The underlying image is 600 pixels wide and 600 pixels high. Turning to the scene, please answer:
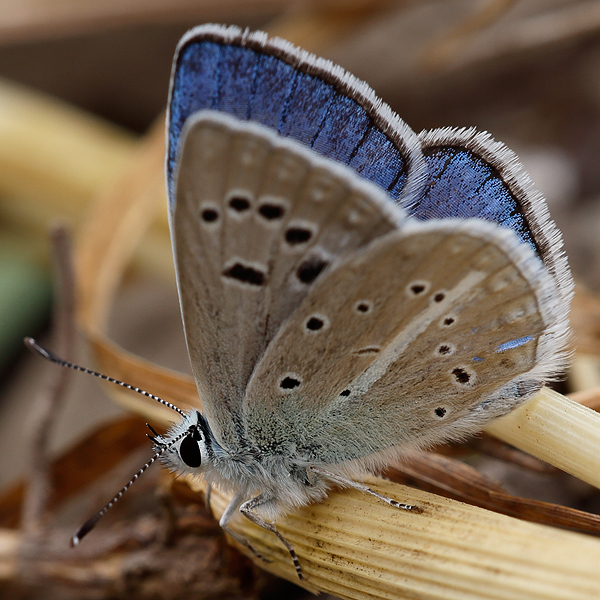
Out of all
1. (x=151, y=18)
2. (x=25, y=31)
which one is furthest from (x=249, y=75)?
(x=25, y=31)

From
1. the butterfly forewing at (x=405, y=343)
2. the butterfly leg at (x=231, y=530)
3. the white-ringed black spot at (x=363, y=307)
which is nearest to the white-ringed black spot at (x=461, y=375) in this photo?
the butterfly forewing at (x=405, y=343)

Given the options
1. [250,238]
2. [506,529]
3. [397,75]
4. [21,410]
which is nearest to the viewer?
[506,529]

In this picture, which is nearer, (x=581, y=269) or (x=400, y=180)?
(x=400, y=180)

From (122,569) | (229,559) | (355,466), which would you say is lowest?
(122,569)

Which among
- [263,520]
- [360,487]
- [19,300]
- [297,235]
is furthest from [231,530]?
[19,300]

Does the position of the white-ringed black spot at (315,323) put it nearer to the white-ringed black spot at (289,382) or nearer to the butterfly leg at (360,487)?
the white-ringed black spot at (289,382)

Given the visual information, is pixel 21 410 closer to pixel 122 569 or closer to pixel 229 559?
pixel 122 569

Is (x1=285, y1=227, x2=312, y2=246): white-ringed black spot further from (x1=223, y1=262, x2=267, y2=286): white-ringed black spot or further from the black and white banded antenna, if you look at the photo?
the black and white banded antenna
